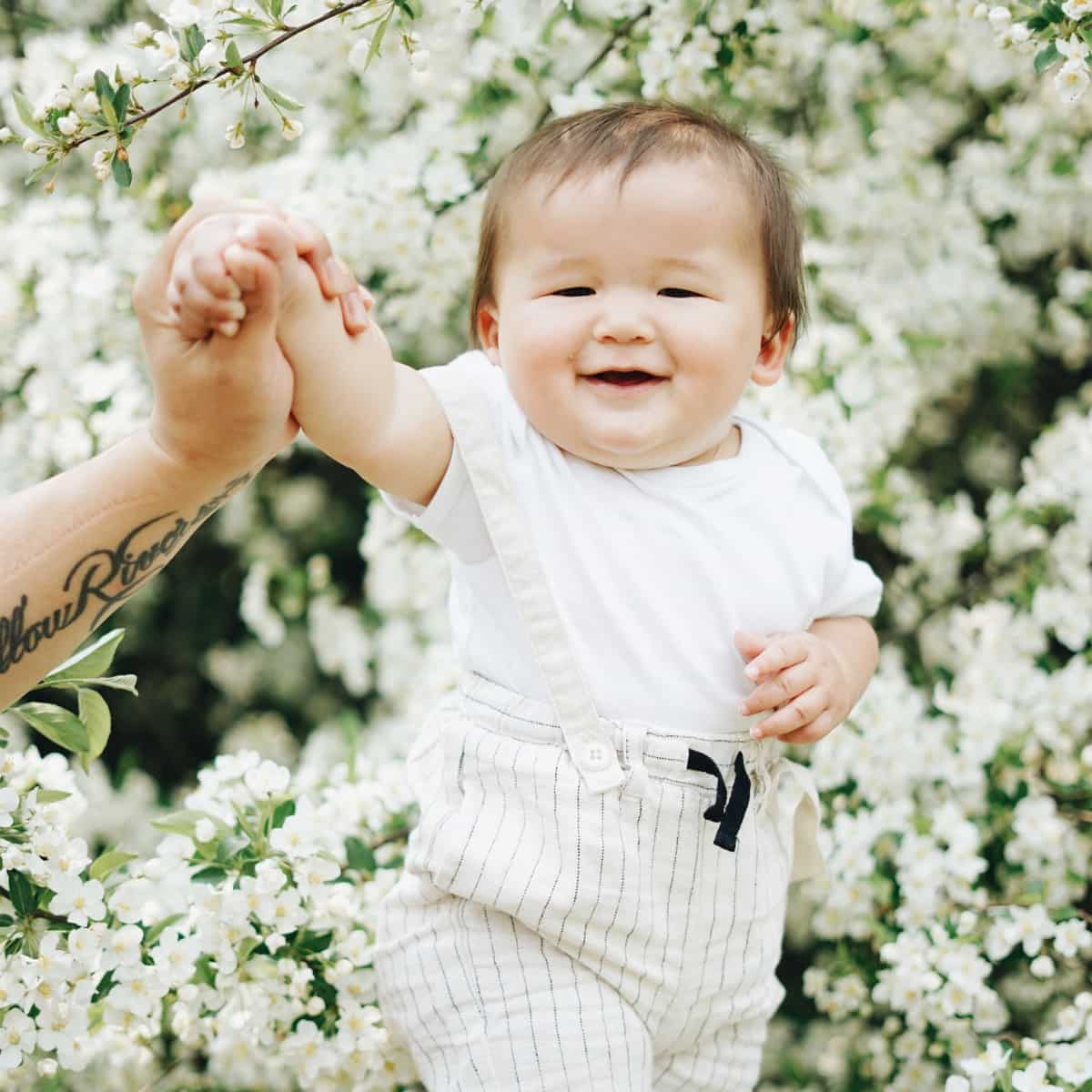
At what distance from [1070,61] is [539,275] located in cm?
65

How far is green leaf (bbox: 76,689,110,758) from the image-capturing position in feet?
5.24

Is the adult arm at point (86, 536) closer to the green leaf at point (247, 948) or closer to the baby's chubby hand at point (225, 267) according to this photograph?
the baby's chubby hand at point (225, 267)

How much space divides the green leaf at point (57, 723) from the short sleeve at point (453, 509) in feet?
1.52

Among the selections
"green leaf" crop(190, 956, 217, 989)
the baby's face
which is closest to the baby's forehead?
the baby's face

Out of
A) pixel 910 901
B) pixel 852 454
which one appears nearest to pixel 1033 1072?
pixel 910 901

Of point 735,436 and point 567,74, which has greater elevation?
point 567,74

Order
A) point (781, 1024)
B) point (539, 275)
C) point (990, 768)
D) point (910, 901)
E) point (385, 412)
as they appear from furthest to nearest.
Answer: point (781, 1024)
point (990, 768)
point (910, 901)
point (539, 275)
point (385, 412)

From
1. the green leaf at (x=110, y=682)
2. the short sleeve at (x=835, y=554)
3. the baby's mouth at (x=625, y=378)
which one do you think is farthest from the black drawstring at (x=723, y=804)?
the green leaf at (x=110, y=682)

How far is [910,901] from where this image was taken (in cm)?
215

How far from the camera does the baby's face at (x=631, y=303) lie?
1436 mm

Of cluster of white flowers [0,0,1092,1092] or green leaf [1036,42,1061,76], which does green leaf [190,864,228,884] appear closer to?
A: cluster of white flowers [0,0,1092,1092]

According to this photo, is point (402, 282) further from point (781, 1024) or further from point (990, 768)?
point (781, 1024)

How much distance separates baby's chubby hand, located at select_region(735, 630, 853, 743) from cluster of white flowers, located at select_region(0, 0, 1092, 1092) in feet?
1.87

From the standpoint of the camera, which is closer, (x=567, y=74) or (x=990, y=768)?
(x=990, y=768)
